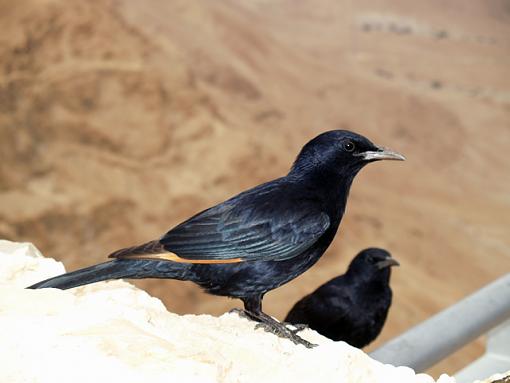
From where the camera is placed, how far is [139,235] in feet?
32.7

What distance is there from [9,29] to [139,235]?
3515mm

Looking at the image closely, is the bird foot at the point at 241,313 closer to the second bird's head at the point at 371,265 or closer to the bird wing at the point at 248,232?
the bird wing at the point at 248,232

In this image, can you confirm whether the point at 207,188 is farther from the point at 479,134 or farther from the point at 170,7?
the point at 479,134

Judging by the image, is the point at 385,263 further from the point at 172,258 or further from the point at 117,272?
the point at 117,272

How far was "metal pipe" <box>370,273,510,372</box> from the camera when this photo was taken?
104 inches

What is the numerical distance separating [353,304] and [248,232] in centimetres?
224

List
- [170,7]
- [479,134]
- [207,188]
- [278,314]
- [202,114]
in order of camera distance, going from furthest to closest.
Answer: [479,134] → [170,7] → [202,114] → [207,188] → [278,314]

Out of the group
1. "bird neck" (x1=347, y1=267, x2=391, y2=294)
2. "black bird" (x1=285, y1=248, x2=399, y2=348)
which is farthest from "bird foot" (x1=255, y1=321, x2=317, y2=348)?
"bird neck" (x1=347, y1=267, x2=391, y2=294)

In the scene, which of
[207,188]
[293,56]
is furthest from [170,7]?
[207,188]

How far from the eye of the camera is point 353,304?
5254 mm

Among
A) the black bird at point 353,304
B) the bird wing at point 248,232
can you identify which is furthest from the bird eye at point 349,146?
the black bird at point 353,304

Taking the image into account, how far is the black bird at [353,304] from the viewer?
5.12m

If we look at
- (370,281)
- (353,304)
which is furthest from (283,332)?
(370,281)

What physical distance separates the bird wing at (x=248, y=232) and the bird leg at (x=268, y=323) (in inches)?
8.7
